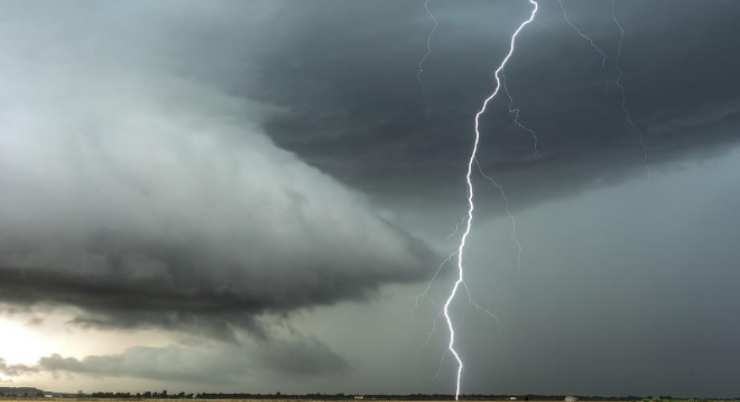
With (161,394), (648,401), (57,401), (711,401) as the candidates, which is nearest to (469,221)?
(648,401)

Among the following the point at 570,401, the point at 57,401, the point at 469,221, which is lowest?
the point at 57,401

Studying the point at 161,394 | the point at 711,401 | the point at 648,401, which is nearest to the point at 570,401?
the point at 711,401

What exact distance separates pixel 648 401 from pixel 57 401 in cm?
8732

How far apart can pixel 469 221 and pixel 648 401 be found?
44460mm

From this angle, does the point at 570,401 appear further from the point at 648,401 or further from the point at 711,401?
the point at 648,401

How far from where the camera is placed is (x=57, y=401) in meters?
120

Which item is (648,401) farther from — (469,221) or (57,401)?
(57,401)

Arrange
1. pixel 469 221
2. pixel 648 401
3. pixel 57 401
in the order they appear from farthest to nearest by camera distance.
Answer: pixel 57 401 → pixel 648 401 → pixel 469 221

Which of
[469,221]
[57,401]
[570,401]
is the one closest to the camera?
[469,221]

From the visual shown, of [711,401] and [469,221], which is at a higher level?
[469,221]

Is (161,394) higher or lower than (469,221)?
lower

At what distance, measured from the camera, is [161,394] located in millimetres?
195250

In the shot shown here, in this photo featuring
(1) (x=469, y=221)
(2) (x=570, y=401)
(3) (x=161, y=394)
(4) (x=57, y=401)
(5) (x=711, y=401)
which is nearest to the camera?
(1) (x=469, y=221)

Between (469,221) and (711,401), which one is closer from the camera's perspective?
(469,221)
